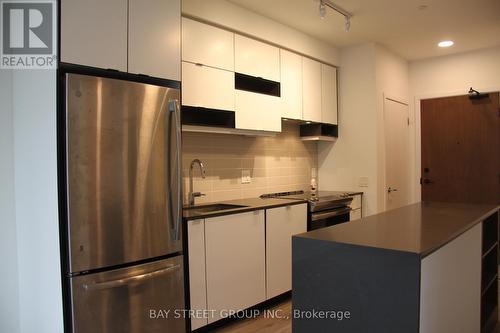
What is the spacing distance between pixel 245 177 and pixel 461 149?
309 cm

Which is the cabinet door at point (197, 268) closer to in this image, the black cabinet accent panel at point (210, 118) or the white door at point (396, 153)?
the black cabinet accent panel at point (210, 118)

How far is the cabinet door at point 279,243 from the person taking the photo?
10.1ft

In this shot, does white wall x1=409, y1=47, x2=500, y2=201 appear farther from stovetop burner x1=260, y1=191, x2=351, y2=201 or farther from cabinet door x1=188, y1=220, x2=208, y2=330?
cabinet door x1=188, y1=220, x2=208, y2=330

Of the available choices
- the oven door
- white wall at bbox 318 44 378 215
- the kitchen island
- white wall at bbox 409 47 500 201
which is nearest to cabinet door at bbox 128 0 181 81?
the kitchen island

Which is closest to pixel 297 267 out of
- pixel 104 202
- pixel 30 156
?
pixel 104 202

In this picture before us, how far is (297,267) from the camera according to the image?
1776mm

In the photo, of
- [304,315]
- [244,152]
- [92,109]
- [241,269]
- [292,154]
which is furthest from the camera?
[292,154]

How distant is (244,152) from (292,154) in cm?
84

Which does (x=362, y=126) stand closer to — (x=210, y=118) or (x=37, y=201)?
(x=210, y=118)

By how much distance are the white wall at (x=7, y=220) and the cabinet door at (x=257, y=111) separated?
5.57 feet

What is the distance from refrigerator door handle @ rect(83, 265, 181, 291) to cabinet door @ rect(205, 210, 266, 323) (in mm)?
380

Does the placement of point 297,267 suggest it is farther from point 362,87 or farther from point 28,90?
point 362,87

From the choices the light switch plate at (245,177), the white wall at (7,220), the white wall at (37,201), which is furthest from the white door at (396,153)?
the white wall at (7,220)

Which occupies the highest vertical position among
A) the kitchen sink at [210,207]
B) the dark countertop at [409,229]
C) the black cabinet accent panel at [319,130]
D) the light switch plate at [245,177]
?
the black cabinet accent panel at [319,130]
